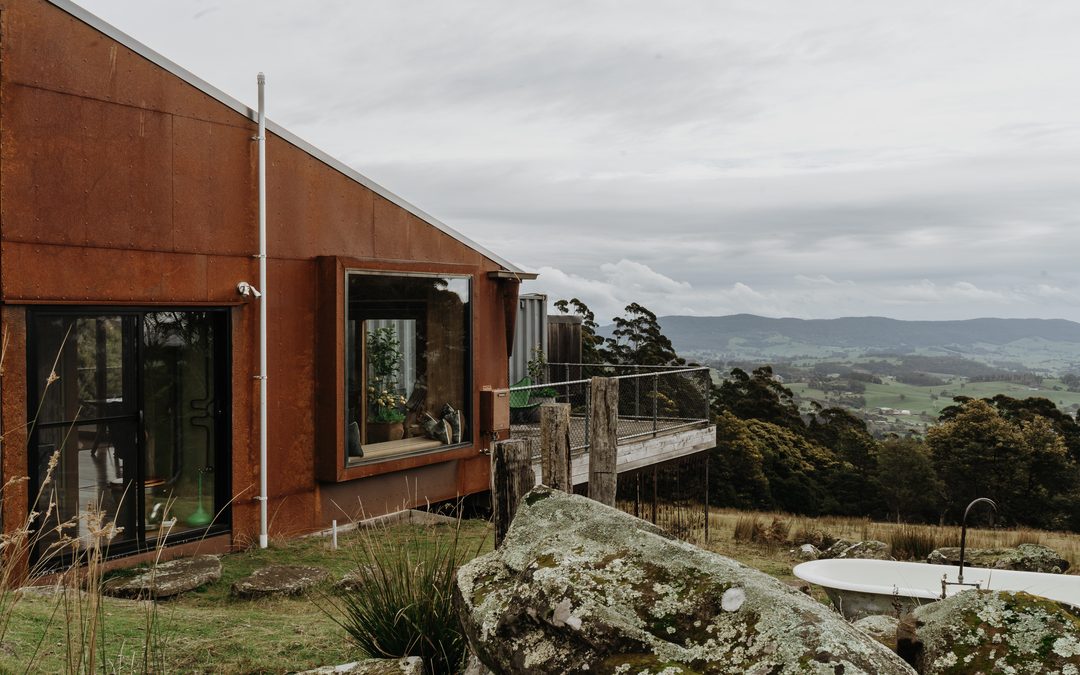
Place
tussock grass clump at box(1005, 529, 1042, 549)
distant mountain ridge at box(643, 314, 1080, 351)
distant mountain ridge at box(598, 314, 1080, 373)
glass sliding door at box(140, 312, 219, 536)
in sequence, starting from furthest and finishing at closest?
distant mountain ridge at box(643, 314, 1080, 351) → distant mountain ridge at box(598, 314, 1080, 373) → tussock grass clump at box(1005, 529, 1042, 549) → glass sliding door at box(140, 312, 219, 536)

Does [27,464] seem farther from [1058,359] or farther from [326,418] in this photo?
[1058,359]

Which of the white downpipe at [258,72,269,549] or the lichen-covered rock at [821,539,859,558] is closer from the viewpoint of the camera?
the white downpipe at [258,72,269,549]

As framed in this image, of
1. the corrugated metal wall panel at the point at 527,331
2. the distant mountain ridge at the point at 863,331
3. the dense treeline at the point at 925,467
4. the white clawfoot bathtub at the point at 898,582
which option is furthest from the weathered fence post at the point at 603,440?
the distant mountain ridge at the point at 863,331

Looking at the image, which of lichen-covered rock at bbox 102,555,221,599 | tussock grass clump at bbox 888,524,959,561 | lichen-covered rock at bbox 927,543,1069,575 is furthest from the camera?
tussock grass clump at bbox 888,524,959,561

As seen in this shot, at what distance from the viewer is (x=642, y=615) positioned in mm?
2922

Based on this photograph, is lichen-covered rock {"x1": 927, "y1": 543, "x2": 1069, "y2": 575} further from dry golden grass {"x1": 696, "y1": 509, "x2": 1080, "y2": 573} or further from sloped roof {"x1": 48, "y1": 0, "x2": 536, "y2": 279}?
sloped roof {"x1": 48, "y1": 0, "x2": 536, "y2": 279}

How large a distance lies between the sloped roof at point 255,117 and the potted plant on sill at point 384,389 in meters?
1.55

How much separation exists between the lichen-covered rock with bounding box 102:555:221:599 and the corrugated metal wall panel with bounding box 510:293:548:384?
8.76 m

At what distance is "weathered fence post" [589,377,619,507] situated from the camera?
6551mm

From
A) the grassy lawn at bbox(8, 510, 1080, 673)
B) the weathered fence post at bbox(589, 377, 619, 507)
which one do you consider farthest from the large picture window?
the weathered fence post at bbox(589, 377, 619, 507)

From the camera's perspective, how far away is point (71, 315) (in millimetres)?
7461

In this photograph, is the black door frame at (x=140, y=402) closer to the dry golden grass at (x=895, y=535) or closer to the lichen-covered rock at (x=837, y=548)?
the dry golden grass at (x=895, y=535)

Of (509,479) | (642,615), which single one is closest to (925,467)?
(509,479)

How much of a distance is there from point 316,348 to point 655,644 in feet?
23.8
